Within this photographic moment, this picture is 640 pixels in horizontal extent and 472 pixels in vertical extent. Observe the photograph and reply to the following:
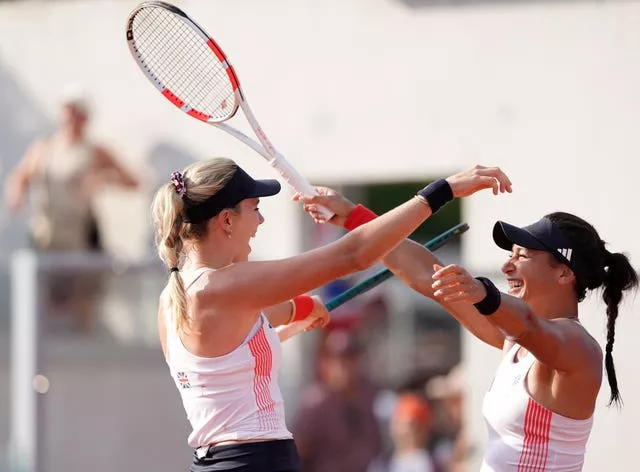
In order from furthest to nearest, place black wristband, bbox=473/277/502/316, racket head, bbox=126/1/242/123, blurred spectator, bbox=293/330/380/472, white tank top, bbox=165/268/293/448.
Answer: blurred spectator, bbox=293/330/380/472 → racket head, bbox=126/1/242/123 → white tank top, bbox=165/268/293/448 → black wristband, bbox=473/277/502/316

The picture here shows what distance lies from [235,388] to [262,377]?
90 millimetres

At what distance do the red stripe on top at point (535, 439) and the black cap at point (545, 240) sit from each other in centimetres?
46

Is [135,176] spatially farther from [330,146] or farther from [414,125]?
[414,125]

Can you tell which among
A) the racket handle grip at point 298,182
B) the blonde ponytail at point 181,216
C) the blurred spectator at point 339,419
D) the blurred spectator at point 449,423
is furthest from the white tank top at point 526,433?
the blurred spectator at point 339,419

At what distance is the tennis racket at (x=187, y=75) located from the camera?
4.85 meters

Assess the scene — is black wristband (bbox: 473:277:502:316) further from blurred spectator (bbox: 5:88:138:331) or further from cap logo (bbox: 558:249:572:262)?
blurred spectator (bbox: 5:88:138:331)

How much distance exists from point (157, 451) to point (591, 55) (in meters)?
3.66

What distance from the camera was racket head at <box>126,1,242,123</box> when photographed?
4.93 meters

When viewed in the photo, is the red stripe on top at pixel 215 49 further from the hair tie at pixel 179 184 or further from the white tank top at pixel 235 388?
the white tank top at pixel 235 388

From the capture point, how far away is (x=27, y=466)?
27.7 ft

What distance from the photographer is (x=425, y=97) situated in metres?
8.81

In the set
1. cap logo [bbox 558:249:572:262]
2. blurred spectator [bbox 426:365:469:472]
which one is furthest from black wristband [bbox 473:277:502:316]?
blurred spectator [bbox 426:365:469:472]

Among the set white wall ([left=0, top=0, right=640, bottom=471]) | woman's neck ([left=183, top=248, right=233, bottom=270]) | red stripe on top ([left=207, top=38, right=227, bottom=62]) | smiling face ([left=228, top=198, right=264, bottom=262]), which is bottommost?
white wall ([left=0, top=0, right=640, bottom=471])

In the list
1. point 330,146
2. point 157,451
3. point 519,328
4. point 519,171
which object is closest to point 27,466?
point 157,451
